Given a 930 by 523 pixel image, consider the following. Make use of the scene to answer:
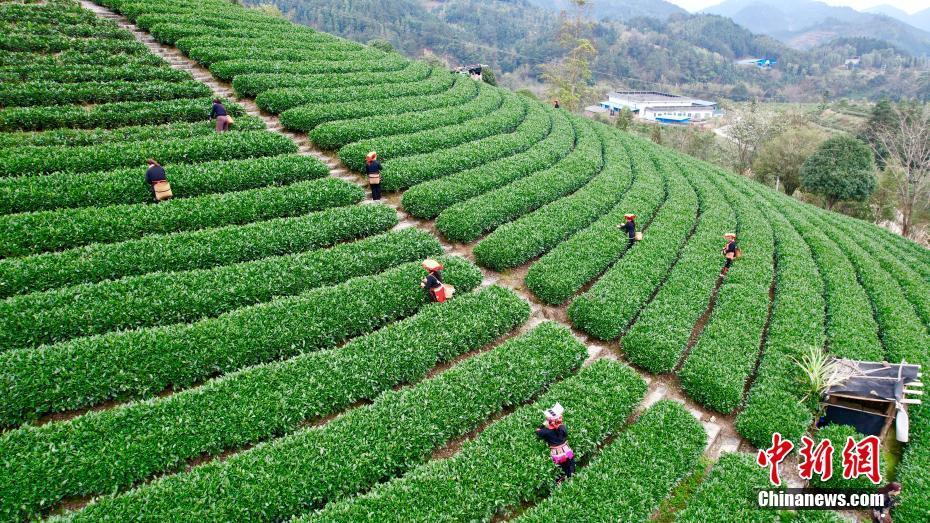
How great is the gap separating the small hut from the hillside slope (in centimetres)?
67

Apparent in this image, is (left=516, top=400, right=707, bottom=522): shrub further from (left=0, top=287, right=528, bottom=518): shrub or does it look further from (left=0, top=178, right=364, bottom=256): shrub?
(left=0, top=178, right=364, bottom=256): shrub

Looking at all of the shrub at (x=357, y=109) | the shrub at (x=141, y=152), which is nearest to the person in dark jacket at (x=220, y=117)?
the shrub at (x=141, y=152)

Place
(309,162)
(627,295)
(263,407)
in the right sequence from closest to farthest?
(263,407) → (627,295) → (309,162)

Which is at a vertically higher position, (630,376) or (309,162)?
(309,162)

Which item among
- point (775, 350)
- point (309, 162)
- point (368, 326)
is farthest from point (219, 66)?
point (775, 350)

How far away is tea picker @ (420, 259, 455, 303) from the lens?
528 inches

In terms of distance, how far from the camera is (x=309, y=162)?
18.7m

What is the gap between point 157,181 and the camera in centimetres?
1520

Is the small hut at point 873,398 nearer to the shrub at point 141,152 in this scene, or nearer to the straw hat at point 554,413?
the straw hat at point 554,413

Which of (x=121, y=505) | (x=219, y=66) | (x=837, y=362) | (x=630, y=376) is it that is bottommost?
(x=121, y=505)

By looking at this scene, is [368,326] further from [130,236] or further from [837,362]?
[837,362]

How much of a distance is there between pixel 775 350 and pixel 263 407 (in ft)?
44.6

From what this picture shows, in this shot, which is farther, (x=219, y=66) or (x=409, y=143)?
(x=219, y=66)

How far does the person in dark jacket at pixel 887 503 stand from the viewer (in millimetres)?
10078
